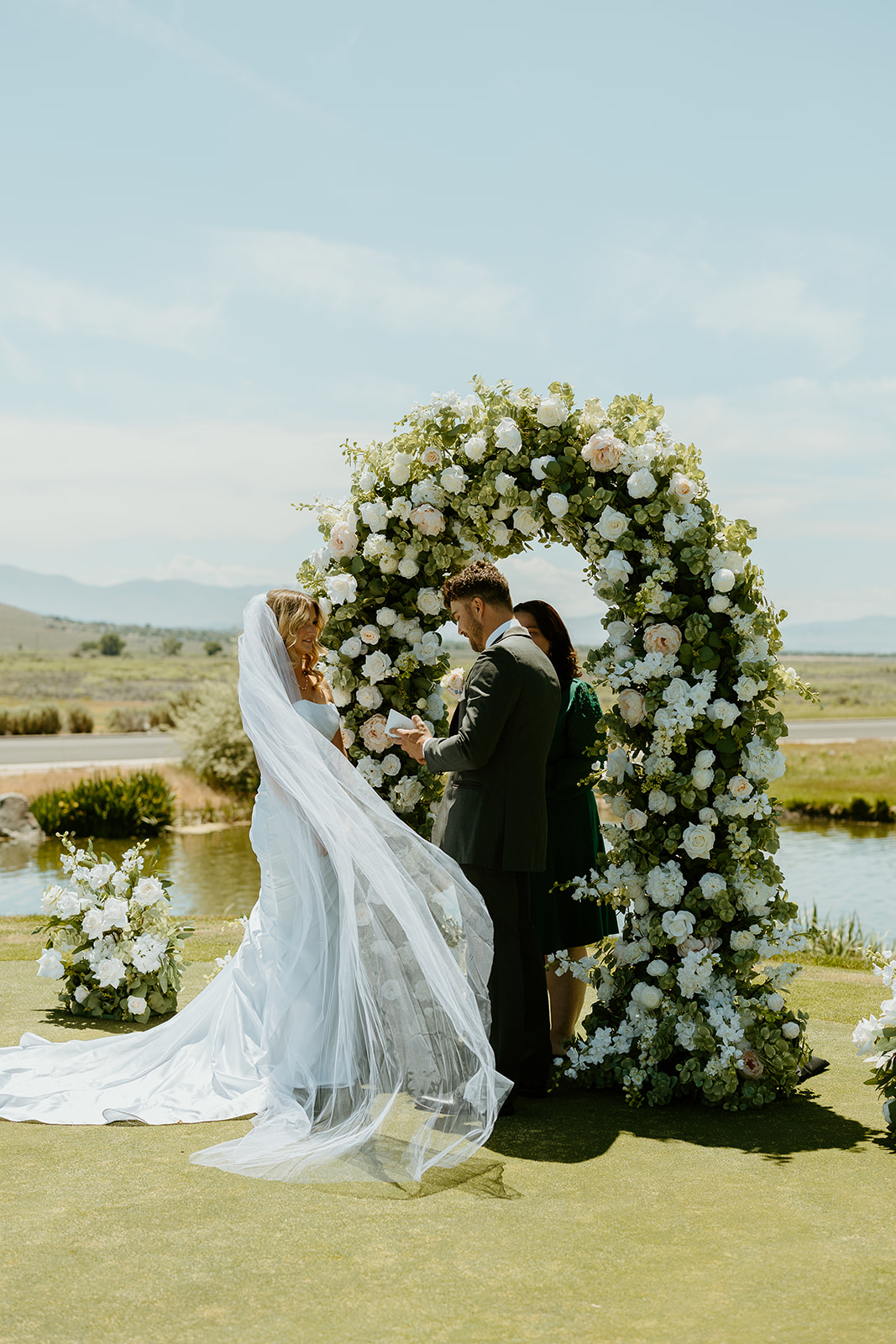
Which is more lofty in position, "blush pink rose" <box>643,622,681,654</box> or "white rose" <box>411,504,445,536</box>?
"white rose" <box>411,504,445,536</box>

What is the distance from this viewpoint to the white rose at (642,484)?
525 centimetres

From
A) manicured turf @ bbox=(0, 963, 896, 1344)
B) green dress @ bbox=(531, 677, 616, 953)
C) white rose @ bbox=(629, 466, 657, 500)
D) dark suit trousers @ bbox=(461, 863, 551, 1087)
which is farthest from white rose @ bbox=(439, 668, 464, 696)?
manicured turf @ bbox=(0, 963, 896, 1344)

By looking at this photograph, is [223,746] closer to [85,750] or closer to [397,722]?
[85,750]

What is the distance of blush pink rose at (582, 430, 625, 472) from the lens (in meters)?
5.36

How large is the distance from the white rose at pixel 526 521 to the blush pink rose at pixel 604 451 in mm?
447

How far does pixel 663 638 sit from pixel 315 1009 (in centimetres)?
224

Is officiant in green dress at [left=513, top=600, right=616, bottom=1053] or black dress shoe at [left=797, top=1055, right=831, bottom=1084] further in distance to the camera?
officiant in green dress at [left=513, top=600, right=616, bottom=1053]

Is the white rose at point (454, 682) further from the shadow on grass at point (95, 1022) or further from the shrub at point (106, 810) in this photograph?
the shrub at point (106, 810)

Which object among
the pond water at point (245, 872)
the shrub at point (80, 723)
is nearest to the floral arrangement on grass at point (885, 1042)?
the pond water at point (245, 872)

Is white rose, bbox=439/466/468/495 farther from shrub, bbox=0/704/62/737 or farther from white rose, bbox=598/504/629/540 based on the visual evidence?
shrub, bbox=0/704/62/737

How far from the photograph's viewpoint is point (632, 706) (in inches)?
211

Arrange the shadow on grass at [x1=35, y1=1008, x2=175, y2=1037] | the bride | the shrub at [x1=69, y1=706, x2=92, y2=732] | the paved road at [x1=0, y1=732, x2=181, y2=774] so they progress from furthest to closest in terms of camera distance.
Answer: the shrub at [x1=69, y1=706, x2=92, y2=732] < the paved road at [x1=0, y1=732, x2=181, y2=774] < the shadow on grass at [x1=35, y1=1008, x2=175, y2=1037] < the bride

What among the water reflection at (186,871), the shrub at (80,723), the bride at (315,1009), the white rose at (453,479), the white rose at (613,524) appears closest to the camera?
the bride at (315,1009)

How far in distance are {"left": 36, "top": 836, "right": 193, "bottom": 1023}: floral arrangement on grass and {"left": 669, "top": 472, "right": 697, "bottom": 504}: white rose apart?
3625mm
